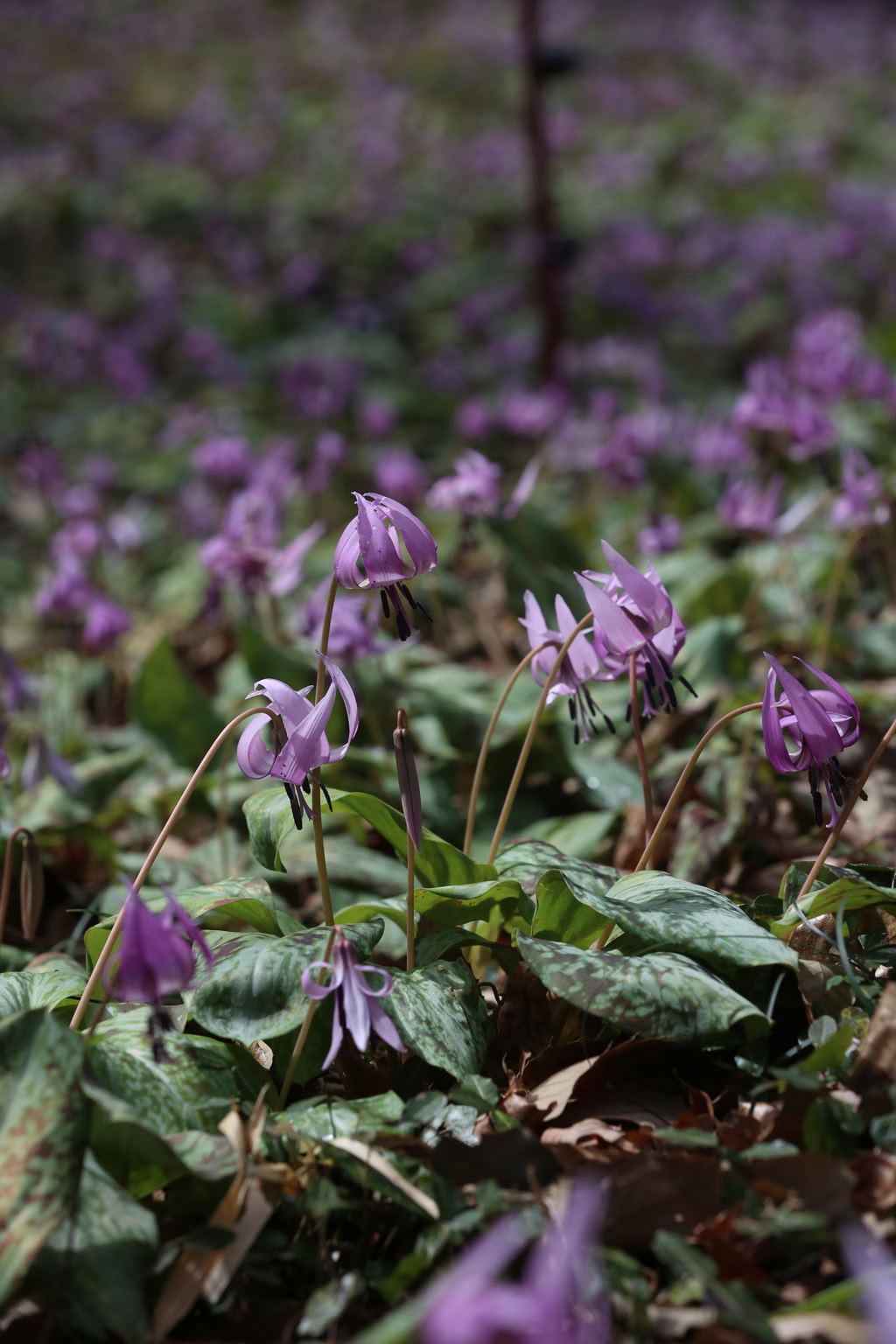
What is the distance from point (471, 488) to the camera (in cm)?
260

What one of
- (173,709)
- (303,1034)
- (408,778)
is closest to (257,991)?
(303,1034)

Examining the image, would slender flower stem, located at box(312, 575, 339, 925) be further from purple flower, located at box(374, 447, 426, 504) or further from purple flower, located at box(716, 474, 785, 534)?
purple flower, located at box(374, 447, 426, 504)

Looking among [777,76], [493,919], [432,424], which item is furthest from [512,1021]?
[777,76]

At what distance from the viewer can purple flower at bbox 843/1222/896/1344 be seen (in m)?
0.72

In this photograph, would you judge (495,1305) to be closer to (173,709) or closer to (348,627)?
(348,627)

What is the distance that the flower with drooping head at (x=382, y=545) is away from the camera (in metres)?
1.43

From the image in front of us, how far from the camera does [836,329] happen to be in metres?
4.62

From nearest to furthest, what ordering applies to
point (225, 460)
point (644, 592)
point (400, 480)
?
1. point (644, 592)
2. point (400, 480)
3. point (225, 460)

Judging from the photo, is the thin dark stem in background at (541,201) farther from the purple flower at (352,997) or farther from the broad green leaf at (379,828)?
the purple flower at (352,997)

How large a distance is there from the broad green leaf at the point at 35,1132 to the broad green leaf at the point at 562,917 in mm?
615

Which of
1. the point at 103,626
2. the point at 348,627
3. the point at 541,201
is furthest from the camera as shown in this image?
the point at 541,201

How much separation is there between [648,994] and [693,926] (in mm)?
136

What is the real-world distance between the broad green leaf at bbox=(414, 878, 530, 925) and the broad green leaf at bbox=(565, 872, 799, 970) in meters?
0.12

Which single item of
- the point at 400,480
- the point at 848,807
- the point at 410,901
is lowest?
the point at 400,480
